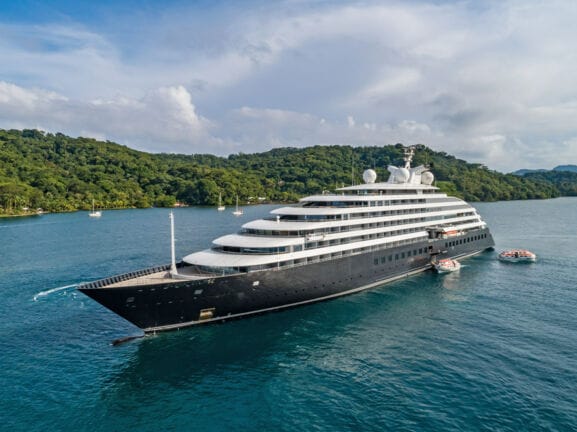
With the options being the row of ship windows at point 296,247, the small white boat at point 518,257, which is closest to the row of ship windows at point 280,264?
the row of ship windows at point 296,247

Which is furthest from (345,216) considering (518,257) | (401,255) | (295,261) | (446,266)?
(518,257)

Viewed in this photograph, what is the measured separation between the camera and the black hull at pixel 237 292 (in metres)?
28.1

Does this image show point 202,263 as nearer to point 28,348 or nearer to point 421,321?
point 28,348

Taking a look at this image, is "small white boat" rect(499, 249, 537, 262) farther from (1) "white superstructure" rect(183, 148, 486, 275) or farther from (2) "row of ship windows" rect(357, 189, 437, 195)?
(2) "row of ship windows" rect(357, 189, 437, 195)

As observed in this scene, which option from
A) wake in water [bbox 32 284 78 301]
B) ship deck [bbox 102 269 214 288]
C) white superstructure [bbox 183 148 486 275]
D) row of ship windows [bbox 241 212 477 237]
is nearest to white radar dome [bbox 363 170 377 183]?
white superstructure [bbox 183 148 486 275]

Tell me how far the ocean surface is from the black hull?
3.89 ft

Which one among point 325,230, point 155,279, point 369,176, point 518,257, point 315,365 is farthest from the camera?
point 518,257

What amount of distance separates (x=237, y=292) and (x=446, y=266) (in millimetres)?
31978

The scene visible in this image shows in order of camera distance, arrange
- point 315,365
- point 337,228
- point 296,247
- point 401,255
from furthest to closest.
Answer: point 401,255
point 337,228
point 296,247
point 315,365

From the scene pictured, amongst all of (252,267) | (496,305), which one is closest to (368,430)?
(252,267)

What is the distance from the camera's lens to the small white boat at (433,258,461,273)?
163 feet

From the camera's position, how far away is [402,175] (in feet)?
182

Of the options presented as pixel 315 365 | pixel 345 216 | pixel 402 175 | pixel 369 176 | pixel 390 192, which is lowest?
pixel 315 365

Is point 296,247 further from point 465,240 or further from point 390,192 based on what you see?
point 465,240
